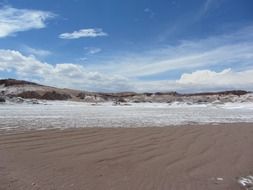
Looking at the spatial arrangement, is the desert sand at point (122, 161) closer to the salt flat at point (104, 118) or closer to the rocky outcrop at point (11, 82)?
the salt flat at point (104, 118)

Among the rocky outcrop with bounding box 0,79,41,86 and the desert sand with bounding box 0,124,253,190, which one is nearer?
the desert sand with bounding box 0,124,253,190

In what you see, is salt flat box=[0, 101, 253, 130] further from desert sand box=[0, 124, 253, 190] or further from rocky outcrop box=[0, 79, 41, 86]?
rocky outcrop box=[0, 79, 41, 86]

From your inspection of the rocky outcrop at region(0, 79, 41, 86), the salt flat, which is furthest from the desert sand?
the rocky outcrop at region(0, 79, 41, 86)

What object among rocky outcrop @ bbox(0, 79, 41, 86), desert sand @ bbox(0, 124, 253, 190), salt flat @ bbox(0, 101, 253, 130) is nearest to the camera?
desert sand @ bbox(0, 124, 253, 190)

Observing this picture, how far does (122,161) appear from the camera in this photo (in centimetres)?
754

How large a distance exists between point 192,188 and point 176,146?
3.93 metres

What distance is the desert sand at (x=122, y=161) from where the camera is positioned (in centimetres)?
589

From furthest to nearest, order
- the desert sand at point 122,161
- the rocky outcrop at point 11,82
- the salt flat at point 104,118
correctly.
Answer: the rocky outcrop at point 11,82 < the salt flat at point 104,118 < the desert sand at point 122,161

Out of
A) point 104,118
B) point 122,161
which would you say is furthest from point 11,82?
point 122,161

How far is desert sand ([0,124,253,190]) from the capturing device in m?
5.89

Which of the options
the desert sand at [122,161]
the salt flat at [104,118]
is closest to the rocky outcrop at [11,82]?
the salt flat at [104,118]

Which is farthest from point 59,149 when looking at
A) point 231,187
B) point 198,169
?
point 231,187

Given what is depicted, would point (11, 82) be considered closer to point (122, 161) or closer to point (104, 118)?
point (104, 118)

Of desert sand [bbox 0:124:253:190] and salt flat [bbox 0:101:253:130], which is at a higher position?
salt flat [bbox 0:101:253:130]
